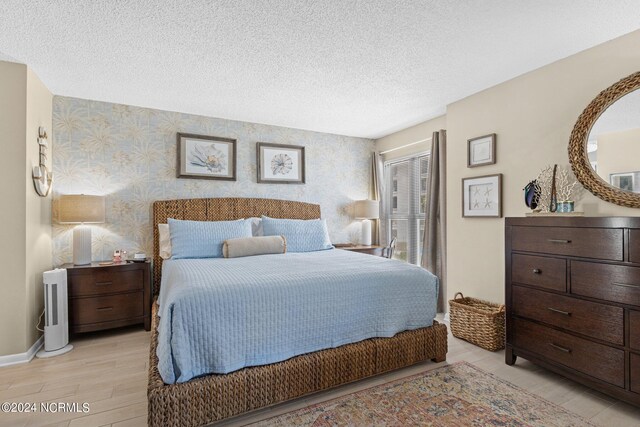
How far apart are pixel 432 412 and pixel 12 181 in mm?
3552

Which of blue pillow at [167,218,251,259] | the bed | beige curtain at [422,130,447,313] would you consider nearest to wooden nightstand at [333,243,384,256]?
beige curtain at [422,130,447,313]

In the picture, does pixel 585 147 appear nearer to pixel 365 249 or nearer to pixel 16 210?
pixel 365 249

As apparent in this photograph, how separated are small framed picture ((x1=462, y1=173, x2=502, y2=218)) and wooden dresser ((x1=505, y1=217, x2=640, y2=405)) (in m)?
0.62

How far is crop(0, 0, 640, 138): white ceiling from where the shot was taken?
74.2 inches

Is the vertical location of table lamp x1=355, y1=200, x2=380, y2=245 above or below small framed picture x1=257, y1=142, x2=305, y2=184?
below

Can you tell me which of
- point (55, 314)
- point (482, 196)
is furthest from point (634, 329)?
point (55, 314)

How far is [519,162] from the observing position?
281cm

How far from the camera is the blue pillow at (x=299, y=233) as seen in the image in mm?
3662

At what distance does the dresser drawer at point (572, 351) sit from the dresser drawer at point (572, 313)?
6cm

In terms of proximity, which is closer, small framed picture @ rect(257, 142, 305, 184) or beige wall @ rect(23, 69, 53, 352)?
beige wall @ rect(23, 69, 53, 352)

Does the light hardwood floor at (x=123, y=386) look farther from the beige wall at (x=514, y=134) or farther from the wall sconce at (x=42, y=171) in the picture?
the wall sconce at (x=42, y=171)

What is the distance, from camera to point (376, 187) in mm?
4914

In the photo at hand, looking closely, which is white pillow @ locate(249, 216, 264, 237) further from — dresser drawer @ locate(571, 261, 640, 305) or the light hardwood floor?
dresser drawer @ locate(571, 261, 640, 305)

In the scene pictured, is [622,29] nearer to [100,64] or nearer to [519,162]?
[519,162]
